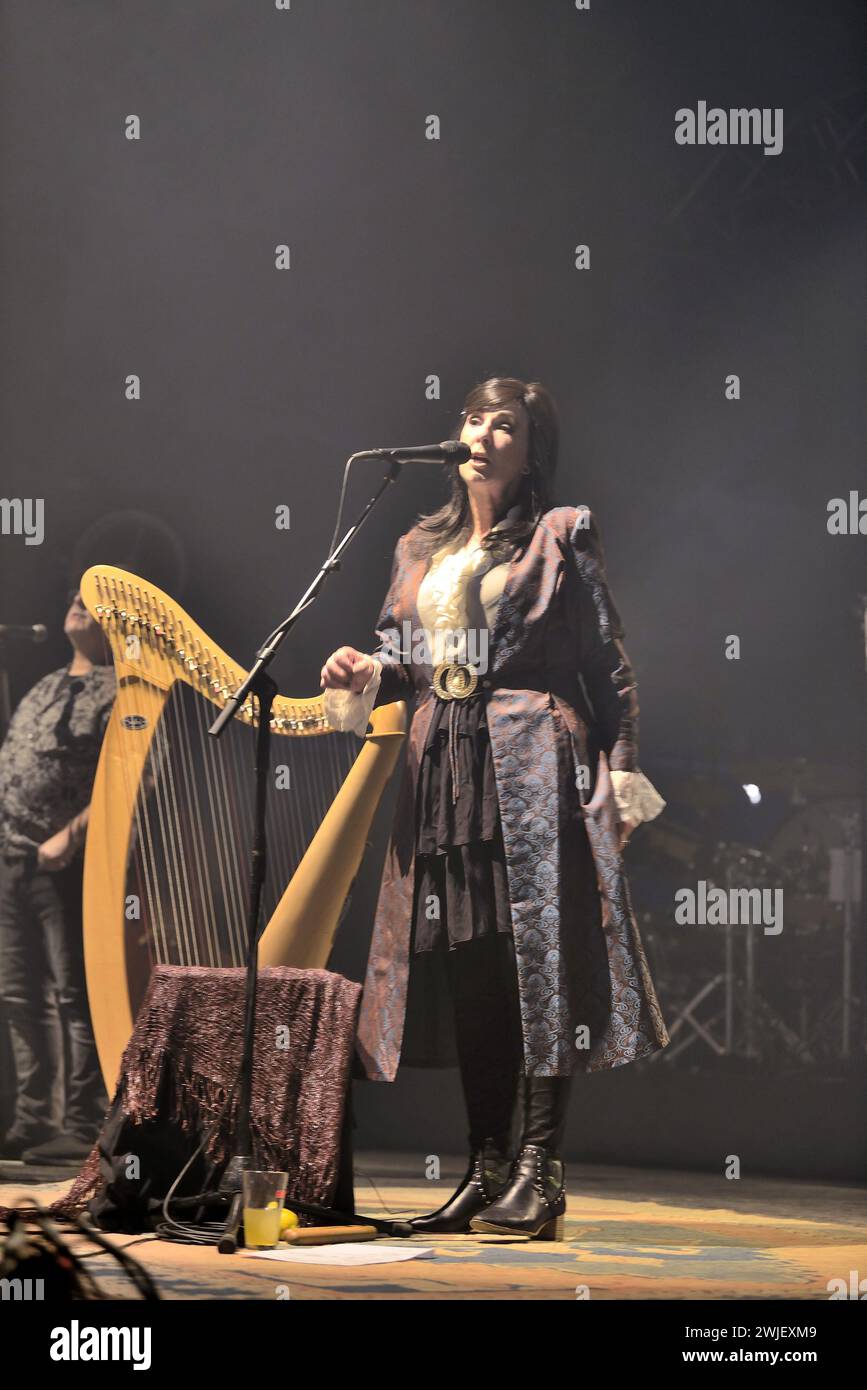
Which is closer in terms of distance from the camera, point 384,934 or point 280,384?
point 384,934

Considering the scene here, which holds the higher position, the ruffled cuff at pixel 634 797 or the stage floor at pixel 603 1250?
the ruffled cuff at pixel 634 797

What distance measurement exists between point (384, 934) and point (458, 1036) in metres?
0.30

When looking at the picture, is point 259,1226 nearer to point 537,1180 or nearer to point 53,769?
point 537,1180

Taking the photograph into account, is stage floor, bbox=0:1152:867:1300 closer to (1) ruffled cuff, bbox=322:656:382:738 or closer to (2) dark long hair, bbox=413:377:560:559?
(1) ruffled cuff, bbox=322:656:382:738

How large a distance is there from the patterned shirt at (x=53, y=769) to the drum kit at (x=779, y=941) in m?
1.63

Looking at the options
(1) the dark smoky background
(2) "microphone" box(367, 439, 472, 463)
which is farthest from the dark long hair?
(1) the dark smoky background

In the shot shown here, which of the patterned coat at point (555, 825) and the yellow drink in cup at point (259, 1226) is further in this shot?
the patterned coat at point (555, 825)

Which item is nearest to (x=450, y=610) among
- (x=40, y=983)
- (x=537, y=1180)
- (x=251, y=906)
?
(x=251, y=906)

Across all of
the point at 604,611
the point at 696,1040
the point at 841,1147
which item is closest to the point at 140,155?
the point at 604,611

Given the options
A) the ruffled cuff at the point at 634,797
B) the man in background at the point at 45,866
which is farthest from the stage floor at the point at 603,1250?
the ruffled cuff at the point at 634,797

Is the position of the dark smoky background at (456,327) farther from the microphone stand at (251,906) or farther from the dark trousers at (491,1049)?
the microphone stand at (251,906)

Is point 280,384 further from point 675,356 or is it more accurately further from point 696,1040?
point 696,1040

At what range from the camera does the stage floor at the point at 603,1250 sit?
2824 millimetres
